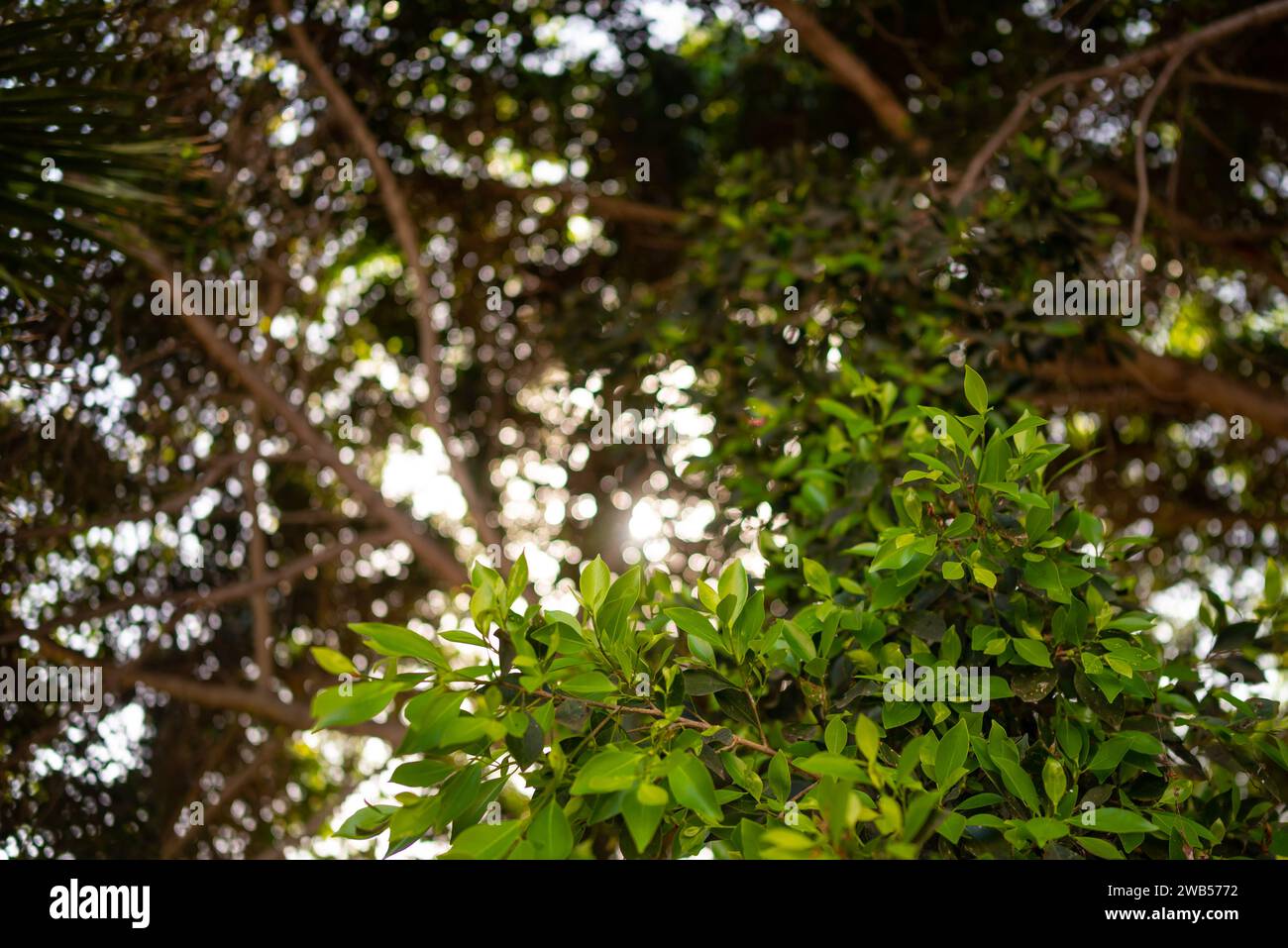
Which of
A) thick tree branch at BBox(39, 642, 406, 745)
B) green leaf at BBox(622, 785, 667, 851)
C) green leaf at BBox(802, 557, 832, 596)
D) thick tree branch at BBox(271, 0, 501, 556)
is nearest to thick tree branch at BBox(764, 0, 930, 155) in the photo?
thick tree branch at BBox(271, 0, 501, 556)

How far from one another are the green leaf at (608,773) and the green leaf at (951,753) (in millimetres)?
438

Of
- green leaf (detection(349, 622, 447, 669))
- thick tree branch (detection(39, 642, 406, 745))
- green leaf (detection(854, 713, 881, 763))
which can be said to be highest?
green leaf (detection(349, 622, 447, 669))

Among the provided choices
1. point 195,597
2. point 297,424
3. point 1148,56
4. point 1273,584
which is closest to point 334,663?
point 1273,584

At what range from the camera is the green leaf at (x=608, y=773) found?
3.59ft

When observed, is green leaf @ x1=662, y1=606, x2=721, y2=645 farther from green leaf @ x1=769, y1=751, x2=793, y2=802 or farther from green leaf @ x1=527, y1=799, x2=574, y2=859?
green leaf @ x1=527, y1=799, x2=574, y2=859

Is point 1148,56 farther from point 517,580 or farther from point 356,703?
point 356,703

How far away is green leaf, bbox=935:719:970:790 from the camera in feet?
4.12

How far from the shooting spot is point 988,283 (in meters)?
3.16

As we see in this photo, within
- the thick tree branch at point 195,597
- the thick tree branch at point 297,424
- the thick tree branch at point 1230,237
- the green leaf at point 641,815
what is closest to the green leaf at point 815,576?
the green leaf at point 641,815

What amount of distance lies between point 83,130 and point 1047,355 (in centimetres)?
319

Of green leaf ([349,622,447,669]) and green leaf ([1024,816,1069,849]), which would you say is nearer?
green leaf ([349,622,447,669])

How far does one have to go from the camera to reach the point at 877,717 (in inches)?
71.3

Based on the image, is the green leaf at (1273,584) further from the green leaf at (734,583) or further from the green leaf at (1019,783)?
the green leaf at (734,583)

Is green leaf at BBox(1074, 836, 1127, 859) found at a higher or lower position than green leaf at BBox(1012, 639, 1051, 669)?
lower
